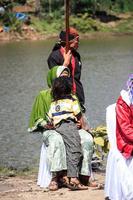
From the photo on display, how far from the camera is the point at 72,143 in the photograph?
606 centimetres

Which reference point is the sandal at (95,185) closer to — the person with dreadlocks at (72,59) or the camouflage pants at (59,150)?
the camouflage pants at (59,150)

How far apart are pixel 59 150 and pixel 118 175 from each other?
894 mm

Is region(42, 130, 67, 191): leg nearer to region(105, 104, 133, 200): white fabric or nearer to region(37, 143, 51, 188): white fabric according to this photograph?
region(37, 143, 51, 188): white fabric

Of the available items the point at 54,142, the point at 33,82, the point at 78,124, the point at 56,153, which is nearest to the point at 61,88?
the point at 78,124

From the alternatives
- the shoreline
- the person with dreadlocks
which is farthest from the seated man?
the shoreline

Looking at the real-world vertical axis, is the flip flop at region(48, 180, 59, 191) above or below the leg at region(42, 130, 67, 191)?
below

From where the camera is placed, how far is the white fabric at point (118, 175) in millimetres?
5266

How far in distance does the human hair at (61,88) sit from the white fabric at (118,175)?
83 centimetres

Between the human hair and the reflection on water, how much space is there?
2.59 meters

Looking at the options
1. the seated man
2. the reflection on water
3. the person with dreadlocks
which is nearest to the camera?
the seated man

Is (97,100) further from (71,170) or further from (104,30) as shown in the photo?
(104,30)

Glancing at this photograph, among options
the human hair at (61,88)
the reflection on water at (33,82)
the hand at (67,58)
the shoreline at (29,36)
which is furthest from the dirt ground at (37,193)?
the shoreline at (29,36)

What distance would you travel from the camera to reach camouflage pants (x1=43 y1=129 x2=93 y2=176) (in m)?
6.01

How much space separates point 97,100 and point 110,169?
952 cm
